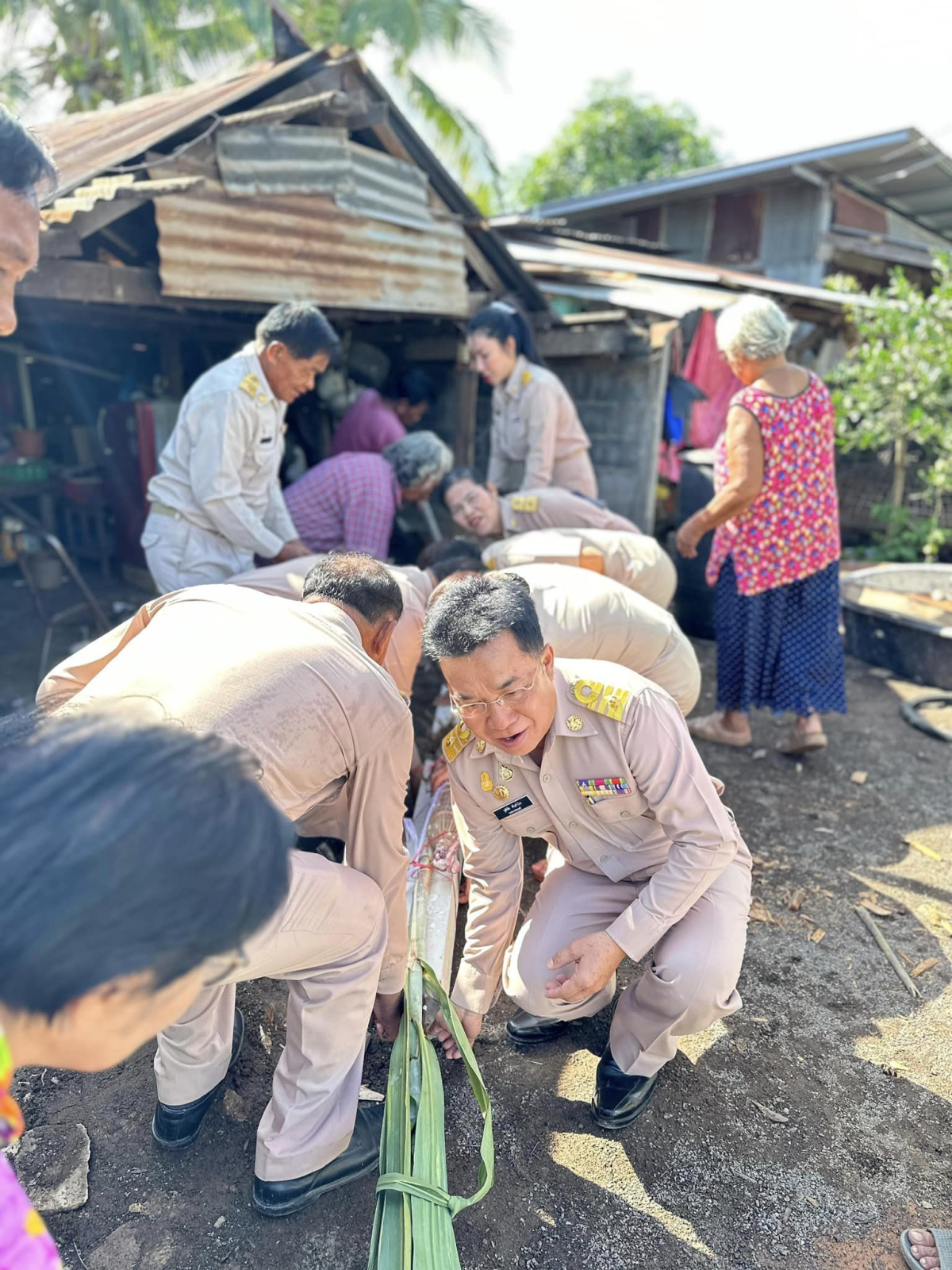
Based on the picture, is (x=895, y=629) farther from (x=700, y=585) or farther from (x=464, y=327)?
(x=464, y=327)

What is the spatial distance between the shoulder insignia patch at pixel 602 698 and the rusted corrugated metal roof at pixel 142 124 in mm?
3113

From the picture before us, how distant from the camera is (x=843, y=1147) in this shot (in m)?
2.21

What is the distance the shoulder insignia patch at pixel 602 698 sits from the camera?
221 centimetres

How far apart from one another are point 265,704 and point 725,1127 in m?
A: 1.64

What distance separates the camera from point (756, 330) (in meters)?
4.06

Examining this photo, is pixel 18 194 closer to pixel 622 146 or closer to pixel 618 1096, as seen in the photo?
pixel 618 1096

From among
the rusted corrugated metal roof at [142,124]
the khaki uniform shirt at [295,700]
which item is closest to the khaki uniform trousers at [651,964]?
the khaki uniform shirt at [295,700]

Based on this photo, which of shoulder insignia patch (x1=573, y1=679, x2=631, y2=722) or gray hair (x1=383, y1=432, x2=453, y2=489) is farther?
gray hair (x1=383, y1=432, x2=453, y2=489)

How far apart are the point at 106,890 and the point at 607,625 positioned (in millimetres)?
2505

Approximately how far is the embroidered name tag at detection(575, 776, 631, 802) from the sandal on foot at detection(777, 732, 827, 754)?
2.48 meters

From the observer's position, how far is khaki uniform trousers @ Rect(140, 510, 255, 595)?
3.94 meters

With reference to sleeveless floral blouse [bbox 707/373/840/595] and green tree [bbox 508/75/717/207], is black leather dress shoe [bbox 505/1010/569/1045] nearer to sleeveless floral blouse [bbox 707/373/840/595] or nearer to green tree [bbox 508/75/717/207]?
sleeveless floral blouse [bbox 707/373/840/595]

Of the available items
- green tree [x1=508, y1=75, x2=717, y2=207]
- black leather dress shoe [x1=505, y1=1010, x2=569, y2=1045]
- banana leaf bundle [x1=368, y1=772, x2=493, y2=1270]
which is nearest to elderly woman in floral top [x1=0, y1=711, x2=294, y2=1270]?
banana leaf bundle [x1=368, y1=772, x2=493, y2=1270]

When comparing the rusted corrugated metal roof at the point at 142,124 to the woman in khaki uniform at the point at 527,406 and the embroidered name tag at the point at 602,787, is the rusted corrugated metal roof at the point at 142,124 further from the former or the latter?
the embroidered name tag at the point at 602,787
